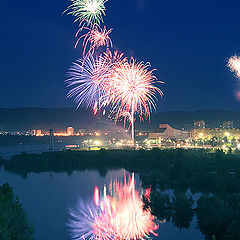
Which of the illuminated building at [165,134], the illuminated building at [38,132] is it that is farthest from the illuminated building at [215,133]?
the illuminated building at [38,132]

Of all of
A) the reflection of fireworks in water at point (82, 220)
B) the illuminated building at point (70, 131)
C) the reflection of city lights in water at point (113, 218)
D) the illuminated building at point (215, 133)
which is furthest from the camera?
the illuminated building at point (70, 131)

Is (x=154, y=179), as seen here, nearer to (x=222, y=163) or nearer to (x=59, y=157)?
(x=222, y=163)

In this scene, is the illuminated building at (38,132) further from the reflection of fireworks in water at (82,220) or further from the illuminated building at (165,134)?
the reflection of fireworks in water at (82,220)

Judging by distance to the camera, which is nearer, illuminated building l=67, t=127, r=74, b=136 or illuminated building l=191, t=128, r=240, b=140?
illuminated building l=191, t=128, r=240, b=140

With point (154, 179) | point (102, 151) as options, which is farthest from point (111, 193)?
point (102, 151)

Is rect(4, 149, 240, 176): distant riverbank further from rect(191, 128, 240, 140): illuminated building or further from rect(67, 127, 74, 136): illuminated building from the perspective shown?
rect(67, 127, 74, 136): illuminated building

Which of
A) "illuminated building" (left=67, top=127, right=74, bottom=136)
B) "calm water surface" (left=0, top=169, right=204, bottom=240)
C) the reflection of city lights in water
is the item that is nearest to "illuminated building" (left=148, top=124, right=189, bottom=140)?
"calm water surface" (left=0, top=169, right=204, bottom=240)

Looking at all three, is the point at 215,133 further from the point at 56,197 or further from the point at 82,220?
the point at 82,220
